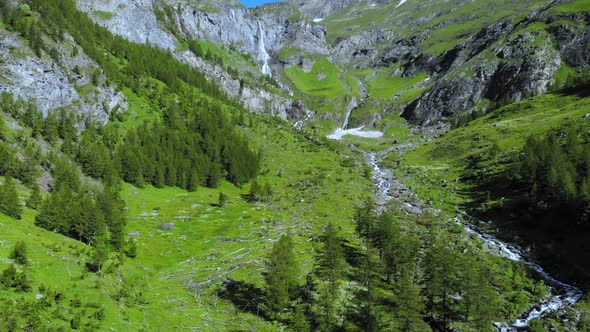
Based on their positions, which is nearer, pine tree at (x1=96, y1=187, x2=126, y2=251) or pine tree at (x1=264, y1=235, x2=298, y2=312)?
pine tree at (x1=264, y1=235, x2=298, y2=312)

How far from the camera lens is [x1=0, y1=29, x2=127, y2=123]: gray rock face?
234 ft

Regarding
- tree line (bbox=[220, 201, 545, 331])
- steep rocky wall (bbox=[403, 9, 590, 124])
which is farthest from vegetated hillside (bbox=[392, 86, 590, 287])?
steep rocky wall (bbox=[403, 9, 590, 124])

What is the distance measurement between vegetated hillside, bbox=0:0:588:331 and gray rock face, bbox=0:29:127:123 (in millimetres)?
421

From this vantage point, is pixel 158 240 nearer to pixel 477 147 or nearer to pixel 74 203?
pixel 74 203

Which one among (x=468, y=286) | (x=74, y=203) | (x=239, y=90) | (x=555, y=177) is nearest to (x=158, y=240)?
(x=74, y=203)

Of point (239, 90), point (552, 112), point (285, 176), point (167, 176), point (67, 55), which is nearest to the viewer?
point (167, 176)

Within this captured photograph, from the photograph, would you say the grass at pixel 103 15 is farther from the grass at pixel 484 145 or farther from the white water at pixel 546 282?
the white water at pixel 546 282

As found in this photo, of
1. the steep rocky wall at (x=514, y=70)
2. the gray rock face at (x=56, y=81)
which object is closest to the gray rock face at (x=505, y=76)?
the steep rocky wall at (x=514, y=70)

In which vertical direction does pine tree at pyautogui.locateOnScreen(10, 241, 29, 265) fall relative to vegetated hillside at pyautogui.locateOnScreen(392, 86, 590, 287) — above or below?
below

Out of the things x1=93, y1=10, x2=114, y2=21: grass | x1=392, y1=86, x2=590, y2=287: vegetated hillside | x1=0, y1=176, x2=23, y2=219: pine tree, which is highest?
x1=93, y1=10, x2=114, y2=21: grass

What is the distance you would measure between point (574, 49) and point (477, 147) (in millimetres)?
115167

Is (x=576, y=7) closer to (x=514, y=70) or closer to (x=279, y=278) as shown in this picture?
(x=514, y=70)

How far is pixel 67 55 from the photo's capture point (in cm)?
9012

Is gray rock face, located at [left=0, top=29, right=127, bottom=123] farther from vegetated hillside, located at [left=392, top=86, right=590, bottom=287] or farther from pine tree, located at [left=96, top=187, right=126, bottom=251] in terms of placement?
vegetated hillside, located at [left=392, top=86, right=590, bottom=287]
